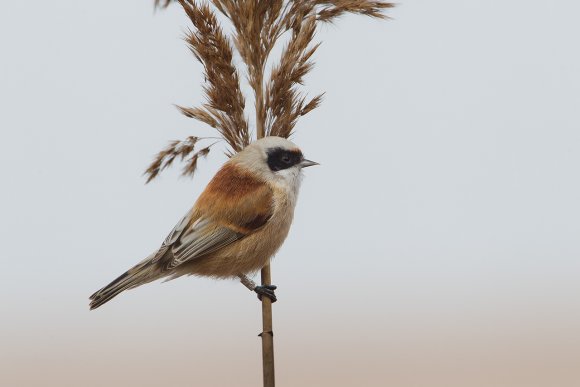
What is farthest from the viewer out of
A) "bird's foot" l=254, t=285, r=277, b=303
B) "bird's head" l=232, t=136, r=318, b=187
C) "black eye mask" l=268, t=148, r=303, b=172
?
"black eye mask" l=268, t=148, r=303, b=172

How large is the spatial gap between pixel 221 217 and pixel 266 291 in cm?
51

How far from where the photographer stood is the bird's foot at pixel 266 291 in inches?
85.4

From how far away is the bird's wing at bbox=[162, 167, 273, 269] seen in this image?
99.6 inches

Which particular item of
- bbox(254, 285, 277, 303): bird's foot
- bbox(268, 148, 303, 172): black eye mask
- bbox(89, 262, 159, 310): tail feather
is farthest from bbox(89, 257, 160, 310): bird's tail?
bbox(268, 148, 303, 172): black eye mask

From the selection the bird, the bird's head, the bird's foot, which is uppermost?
the bird's head

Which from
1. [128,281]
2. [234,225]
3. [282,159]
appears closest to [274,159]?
[282,159]

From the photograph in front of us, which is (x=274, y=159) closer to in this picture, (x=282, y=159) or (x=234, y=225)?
(x=282, y=159)

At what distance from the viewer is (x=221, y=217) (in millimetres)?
2570

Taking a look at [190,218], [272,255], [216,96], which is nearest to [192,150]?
[216,96]

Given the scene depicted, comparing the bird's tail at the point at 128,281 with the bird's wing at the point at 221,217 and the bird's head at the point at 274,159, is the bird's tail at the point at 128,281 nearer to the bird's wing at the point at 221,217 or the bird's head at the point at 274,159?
the bird's wing at the point at 221,217

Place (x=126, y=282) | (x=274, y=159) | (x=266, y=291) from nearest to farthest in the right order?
(x=266, y=291) → (x=126, y=282) → (x=274, y=159)

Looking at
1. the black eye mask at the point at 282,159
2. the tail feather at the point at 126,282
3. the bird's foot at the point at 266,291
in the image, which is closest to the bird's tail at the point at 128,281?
the tail feather at the point at 126,282

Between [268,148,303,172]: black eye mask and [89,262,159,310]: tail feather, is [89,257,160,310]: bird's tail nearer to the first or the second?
[89,262,159,310]: tail feather

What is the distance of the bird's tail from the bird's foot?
19.3 inches
